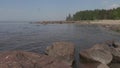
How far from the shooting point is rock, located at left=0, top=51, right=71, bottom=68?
10.6 meters

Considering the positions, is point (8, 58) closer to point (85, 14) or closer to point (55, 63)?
point (55, 63)

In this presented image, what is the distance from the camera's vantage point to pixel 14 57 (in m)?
11.0

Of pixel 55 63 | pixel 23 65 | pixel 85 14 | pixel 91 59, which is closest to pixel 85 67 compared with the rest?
pixel 91 59

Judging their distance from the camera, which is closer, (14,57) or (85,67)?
(14,57)

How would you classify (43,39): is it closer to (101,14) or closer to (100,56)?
(100,56)

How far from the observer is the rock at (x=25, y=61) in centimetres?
1059

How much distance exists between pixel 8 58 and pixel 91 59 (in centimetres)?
1099

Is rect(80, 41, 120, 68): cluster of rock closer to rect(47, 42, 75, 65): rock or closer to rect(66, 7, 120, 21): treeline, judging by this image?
rect(47, 42, 75, 65): rock

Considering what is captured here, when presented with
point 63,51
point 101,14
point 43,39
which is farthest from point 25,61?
point 101,14

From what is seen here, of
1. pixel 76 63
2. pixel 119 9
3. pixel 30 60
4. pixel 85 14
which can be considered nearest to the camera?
pixel 30 60

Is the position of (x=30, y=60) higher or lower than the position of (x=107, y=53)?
higher

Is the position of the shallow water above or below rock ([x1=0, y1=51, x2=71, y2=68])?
Answer: below

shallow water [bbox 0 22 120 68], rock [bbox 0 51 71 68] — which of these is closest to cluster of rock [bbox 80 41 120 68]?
shallow water [bbox 0 22 120 68]

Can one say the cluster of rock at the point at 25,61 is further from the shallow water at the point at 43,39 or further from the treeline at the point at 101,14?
the treeline at the point at 101,14
